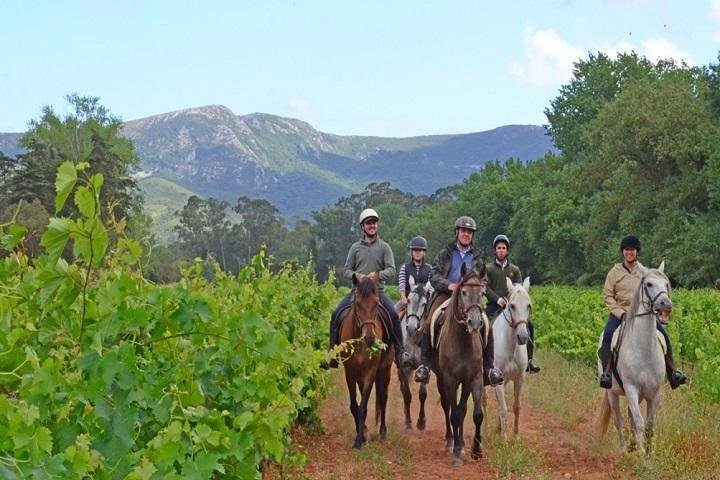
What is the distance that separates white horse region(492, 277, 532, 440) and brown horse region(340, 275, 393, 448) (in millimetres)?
1599

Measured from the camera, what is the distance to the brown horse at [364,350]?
9.96 m

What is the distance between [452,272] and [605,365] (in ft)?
7.43

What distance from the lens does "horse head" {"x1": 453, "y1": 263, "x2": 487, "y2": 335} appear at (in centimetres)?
928

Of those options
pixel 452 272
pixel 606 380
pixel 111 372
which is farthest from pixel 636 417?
pixel 111 372

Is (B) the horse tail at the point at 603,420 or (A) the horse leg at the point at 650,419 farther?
(B) the horse tail at the point at 603,420

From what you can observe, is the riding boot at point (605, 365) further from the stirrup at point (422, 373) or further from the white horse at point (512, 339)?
the stirrup at point (422, 373)

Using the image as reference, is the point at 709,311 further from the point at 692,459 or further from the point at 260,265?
the point at 260,265

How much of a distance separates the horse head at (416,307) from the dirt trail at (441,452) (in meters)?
1.49

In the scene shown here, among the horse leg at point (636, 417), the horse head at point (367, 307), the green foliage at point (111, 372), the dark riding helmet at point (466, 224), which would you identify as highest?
the dark riding helmet at point (466, 224)

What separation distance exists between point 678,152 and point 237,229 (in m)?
101

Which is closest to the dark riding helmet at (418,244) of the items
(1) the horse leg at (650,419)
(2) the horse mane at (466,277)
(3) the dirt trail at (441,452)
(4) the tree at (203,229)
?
(3) the dirt trail at (441,452)

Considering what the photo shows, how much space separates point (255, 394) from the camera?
5457 millimetres

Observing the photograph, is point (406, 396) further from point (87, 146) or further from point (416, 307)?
point (87, 146)

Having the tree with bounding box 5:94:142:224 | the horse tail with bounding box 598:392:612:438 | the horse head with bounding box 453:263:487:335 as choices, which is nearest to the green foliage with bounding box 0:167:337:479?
the horse head with bounding box 453:263:487:335
